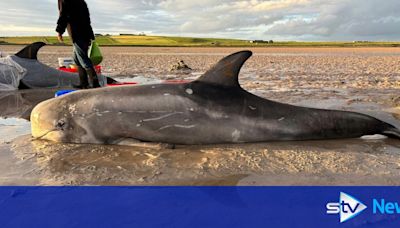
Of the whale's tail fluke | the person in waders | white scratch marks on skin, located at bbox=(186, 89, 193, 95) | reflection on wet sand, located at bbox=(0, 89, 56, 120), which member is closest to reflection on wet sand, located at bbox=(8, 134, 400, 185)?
the whale's tail fluke

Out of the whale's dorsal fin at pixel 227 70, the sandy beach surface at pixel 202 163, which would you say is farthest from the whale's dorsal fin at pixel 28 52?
the whale's dorsal fin at pixel 227 70

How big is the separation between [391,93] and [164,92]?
6.30m

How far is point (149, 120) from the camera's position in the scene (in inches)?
182

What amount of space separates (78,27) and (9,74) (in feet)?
10.7

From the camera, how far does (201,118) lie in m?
4.57

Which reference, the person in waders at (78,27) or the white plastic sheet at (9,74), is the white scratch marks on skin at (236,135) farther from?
the white plastic sheet at (9,74)

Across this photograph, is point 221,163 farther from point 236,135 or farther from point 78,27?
point 78,27

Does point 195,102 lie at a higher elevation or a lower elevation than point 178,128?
higher
